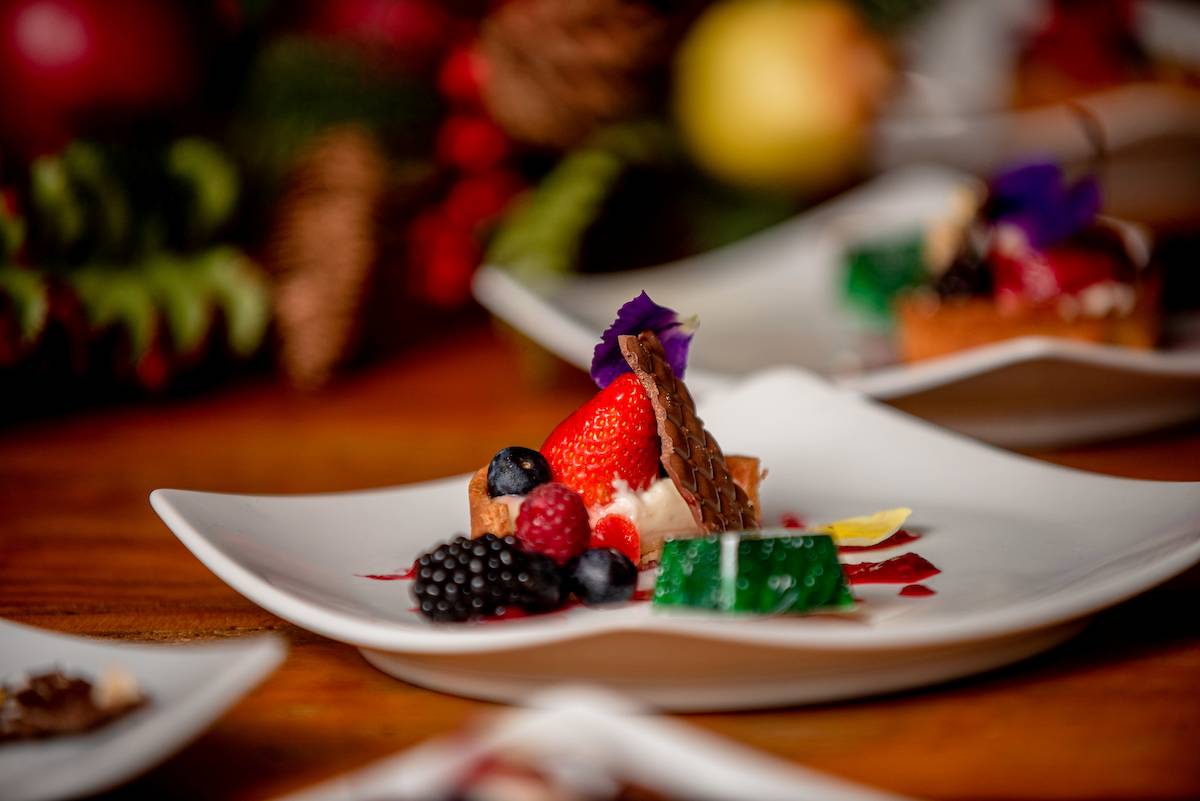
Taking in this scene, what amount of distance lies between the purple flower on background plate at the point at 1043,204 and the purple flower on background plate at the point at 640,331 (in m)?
1.02

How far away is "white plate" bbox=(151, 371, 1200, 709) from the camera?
44.3 inches

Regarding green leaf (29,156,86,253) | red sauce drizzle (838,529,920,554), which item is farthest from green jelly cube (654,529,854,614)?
green leaf (29,156,86,253)

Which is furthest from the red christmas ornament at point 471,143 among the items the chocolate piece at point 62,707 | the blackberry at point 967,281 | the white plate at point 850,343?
the chocolate piece at point 62,707

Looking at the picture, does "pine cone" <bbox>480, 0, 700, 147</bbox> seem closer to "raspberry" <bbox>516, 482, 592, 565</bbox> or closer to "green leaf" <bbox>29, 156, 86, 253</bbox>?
"green leaf" <bbox>29, 156, 86, 253</bbox>

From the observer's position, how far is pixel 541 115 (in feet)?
10.4

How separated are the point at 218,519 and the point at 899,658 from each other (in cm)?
75

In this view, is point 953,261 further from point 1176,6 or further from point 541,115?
point 1176,6

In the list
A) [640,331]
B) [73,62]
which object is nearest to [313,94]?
[73,62]

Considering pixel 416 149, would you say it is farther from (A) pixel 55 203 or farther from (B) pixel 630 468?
(B) pixel 630 468

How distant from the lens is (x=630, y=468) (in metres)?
1.60

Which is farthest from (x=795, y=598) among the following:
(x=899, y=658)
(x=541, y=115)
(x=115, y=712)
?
(x=541, y=115)

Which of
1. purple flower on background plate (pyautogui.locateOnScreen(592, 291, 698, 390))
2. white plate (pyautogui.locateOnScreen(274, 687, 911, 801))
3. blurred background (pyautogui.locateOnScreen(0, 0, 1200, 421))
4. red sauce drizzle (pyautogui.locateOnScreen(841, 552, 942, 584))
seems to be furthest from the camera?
blurred background (pyautogui.locateOnScreen(0, 0, 1200, 421))

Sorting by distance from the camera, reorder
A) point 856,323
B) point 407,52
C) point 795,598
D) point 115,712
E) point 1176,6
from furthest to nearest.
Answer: point 1176,6, point 407,52, point 856,323, point 795,598, point 115,712

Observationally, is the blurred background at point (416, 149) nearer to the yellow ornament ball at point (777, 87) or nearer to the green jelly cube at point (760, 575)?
the yellow ornament ball at point (777, 87)
